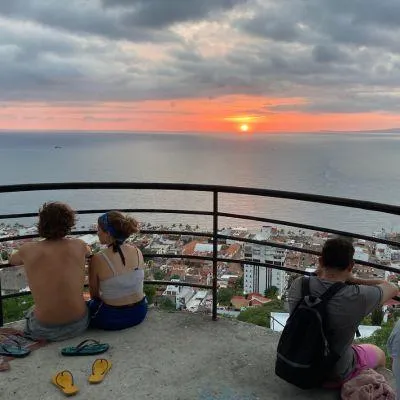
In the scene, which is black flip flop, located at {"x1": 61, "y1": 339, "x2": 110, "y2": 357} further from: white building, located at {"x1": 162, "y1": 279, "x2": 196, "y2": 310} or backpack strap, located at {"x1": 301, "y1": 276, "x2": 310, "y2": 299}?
backpack strap, located at {"x1": 301, "y1": 276, "x2": 310, "y2": 299}

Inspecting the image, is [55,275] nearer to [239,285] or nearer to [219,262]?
[219,262]

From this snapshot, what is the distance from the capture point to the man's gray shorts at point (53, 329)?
3.62 metres

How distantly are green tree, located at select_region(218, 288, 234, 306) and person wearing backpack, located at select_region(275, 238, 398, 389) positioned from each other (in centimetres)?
157

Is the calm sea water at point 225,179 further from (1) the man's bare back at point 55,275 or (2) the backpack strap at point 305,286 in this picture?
(2) the backpack strap at point 305,286

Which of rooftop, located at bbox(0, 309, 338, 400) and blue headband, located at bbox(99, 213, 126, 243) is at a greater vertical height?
blue headband, located at bbox(99, 213, 126, 243)

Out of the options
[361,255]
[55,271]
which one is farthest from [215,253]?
[55,271]

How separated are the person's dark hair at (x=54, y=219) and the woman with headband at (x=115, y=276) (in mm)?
291

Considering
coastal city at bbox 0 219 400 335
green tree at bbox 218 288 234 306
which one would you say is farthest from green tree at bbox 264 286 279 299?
green tree at bbox 218 288 234 306

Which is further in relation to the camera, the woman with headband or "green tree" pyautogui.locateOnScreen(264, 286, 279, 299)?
"green tree" pyautogui.locateOnScreen(264, 286, 279, 299)

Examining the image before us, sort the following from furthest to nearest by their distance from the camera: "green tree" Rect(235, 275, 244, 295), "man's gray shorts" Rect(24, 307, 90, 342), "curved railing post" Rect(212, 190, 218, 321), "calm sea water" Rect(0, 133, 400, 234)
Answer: "calm sea water" Rect(0, 133, 400, 234) < "green tree" Rect(235, 275, 244, 295) < "curved railing post" Rect(212, 190, 218, 321) < "man's gray shorts" Rect(24, 307, 90, 342)

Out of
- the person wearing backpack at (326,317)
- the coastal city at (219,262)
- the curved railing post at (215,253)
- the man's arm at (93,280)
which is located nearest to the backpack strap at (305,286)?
the person wearing backpack at (326,317)

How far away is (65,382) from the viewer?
301 cm

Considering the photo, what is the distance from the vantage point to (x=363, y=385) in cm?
276

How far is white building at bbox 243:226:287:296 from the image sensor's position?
3.96 m
